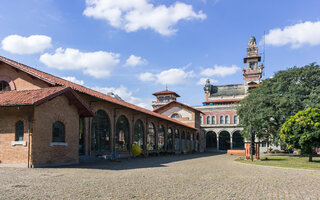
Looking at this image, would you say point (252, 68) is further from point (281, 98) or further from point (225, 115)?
point (281, 98)

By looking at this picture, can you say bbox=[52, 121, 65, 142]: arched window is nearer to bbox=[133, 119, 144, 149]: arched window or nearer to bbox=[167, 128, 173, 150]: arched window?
bbox=[133, 119, 144, 149]: arched window

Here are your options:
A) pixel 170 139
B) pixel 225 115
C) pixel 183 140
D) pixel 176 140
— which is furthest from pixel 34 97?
pixel 225 115

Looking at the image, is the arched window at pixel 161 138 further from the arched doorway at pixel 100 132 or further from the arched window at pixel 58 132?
the arched window at pixel 58 132

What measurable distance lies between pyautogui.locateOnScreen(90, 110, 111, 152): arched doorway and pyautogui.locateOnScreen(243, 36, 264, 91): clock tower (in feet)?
175

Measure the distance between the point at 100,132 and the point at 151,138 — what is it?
1117 centimetres

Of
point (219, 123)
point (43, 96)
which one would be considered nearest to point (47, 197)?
point (43, 96)

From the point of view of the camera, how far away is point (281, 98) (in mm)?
31875

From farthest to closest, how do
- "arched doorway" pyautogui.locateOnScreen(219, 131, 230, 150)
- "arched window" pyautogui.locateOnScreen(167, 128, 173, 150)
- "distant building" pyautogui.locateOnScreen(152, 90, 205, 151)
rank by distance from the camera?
"arched doorway" pyautogui.locateOnScreen(219, 131, 230, 150) < "distant building" pyautogui.locateOnScreen(152, 90, 205, 151) < "arched window" pyautogui.locateOnScreen(167, 128, 173, 150)

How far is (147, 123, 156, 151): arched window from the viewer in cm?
3247

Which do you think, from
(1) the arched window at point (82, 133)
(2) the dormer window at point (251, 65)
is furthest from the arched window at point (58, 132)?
(2) the dormer window at point (251, 65)

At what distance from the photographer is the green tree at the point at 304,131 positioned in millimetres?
22344

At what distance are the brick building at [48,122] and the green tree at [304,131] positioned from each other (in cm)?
1473

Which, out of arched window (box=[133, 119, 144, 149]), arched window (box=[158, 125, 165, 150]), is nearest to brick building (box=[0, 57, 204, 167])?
arched window (box=[133, 119, 144, 149])

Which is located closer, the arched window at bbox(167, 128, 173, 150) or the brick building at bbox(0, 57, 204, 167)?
the brick building at bbox(0, 57, 204, 167)
